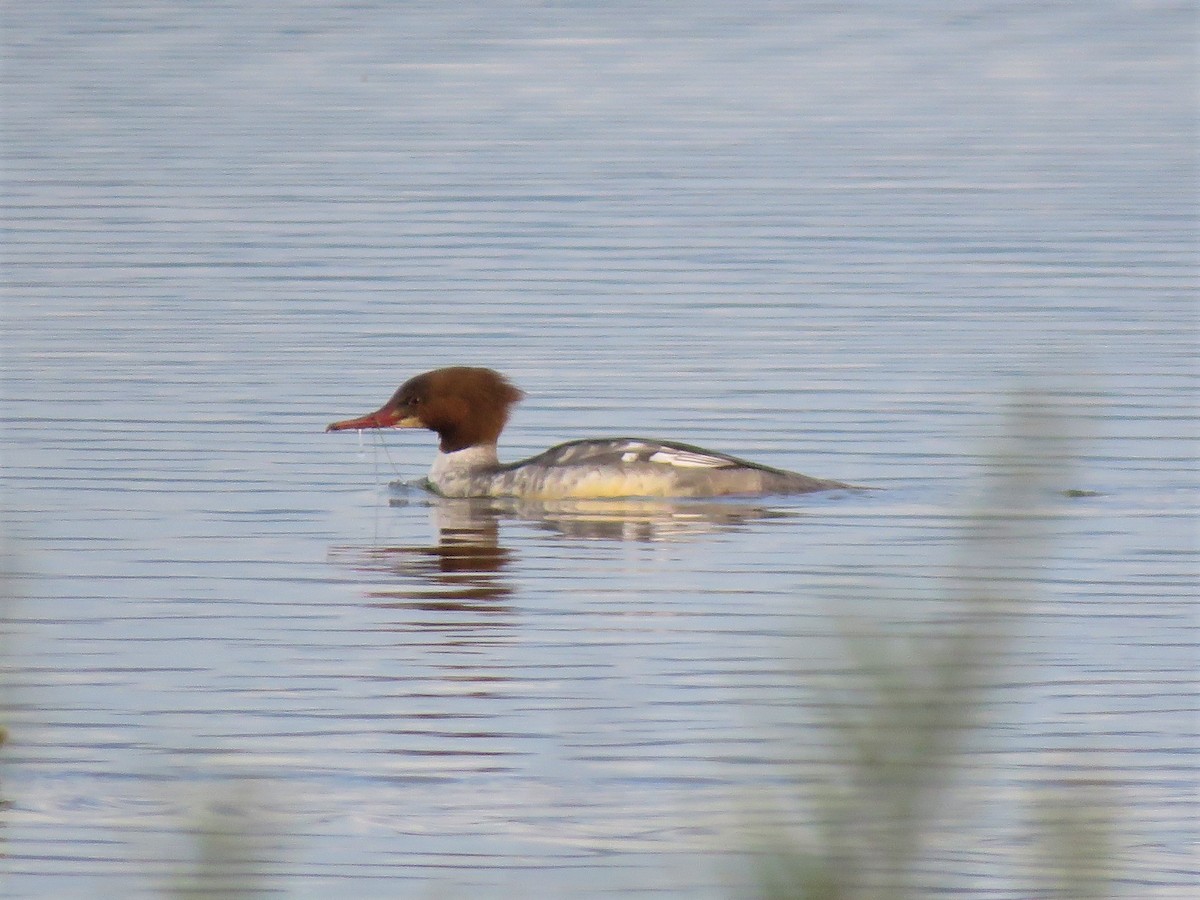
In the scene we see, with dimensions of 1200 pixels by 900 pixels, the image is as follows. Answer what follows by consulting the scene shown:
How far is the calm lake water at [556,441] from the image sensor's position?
5.98 m

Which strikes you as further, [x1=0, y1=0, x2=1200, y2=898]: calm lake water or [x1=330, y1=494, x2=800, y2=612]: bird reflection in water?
[x1=330, y1=494, x2=800, y2=612]: bird reflection in water

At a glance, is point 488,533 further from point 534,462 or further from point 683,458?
point 683,458

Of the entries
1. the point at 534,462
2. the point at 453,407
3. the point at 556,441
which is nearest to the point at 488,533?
the point at 534,462

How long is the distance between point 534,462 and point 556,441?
1.49 meters

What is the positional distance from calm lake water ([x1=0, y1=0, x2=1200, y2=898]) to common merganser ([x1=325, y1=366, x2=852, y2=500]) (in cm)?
16

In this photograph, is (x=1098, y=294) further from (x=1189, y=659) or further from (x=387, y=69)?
(x=387, y=69)

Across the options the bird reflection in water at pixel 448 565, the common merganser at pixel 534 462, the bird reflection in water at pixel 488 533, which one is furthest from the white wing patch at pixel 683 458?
the bird reflection in water at pixel 448 565

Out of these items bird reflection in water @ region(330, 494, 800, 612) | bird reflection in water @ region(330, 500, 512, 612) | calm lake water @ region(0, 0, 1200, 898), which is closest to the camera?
calm lake water @ region(0, 0, 1200, 898)

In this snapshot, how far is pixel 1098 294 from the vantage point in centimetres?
1823

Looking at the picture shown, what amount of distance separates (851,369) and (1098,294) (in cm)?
368

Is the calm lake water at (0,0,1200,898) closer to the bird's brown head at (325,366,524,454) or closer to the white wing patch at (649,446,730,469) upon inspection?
the white wing patch at (649,446,730,469)

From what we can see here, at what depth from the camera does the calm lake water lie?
19.6 feet

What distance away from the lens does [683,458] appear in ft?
39.1

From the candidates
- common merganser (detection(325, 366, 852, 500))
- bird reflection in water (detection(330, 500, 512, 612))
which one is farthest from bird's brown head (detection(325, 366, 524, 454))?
bird reflection in water (detection(330, 500, 512, 612))
